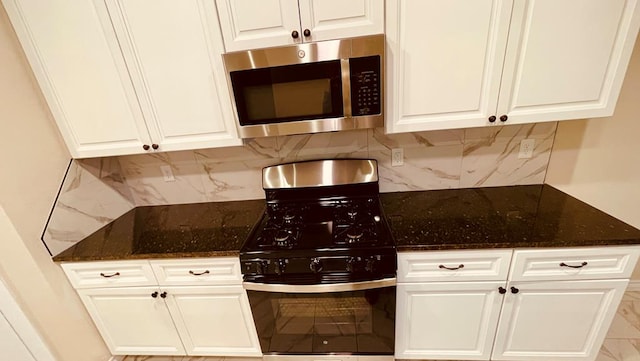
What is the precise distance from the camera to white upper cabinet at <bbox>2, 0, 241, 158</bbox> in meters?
1.14

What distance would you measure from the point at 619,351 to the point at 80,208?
3.33 m

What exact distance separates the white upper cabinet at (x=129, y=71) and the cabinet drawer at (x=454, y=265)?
1.10 metres

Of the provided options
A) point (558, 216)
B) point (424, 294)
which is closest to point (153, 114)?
point (424, 294)

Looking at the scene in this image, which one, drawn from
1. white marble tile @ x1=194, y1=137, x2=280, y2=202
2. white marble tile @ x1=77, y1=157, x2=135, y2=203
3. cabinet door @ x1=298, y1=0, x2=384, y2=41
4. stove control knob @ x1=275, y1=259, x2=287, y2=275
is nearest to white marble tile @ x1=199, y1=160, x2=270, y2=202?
white marble tile @ x1=194, y1=137, x2=280, y2=202

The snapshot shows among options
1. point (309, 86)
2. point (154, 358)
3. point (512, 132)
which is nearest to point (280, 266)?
point (309, 86)

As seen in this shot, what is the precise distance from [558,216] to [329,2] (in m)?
1.51

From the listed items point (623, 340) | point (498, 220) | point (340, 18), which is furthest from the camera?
point (623, 340)

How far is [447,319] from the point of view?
1308 millimetres

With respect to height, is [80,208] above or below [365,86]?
below

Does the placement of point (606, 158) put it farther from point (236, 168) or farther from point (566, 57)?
point (236, 168)

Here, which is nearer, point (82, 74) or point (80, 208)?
point (82, 74)


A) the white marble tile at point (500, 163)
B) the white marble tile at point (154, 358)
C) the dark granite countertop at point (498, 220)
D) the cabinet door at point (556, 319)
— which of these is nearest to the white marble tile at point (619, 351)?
the cabinet door at point (556, 319)

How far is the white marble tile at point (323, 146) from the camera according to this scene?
5.20ft

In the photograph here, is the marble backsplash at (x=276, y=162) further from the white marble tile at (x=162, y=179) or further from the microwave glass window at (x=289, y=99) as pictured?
the microwave glass window at (x=289, y=99)
